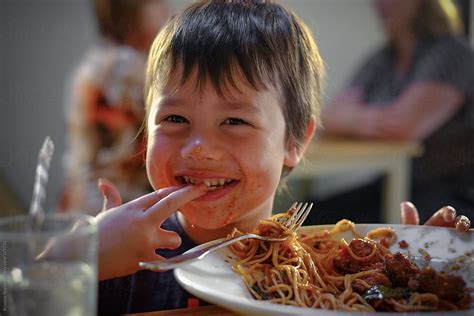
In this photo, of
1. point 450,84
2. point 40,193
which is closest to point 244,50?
point 40,193

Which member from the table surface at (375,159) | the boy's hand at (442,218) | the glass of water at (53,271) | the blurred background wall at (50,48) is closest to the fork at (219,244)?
the glass of water at (53,271)

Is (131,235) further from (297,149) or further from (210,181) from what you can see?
(297,149)

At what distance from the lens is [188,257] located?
3.09 ft

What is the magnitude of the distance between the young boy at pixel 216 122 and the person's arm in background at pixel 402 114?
175 centimetres

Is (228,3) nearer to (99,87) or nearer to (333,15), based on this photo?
(99,87)

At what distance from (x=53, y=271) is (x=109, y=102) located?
2160 millimetres

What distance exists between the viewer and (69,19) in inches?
151

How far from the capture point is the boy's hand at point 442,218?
3.62 ft

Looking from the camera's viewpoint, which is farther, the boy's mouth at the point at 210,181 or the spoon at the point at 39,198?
the boy's mouth at the point at 210,181

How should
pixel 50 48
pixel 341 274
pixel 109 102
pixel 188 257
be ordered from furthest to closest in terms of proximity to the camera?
pixel 50 48, pixel 109 102, pixel 341 274, pixel 188 257

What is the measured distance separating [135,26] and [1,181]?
3.56ft

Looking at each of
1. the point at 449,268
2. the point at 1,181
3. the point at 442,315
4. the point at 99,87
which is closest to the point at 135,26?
the point at 99,87

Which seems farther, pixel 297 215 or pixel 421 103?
pixel 421 103

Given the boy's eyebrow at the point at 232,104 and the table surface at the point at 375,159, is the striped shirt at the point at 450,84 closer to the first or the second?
the table surface at the point at 375,159
